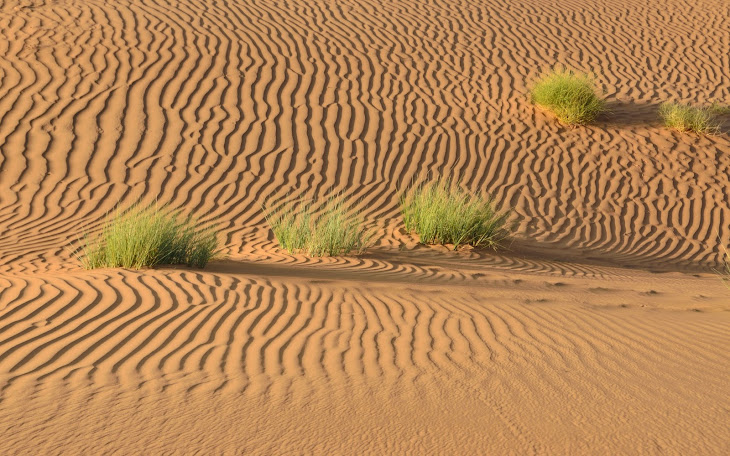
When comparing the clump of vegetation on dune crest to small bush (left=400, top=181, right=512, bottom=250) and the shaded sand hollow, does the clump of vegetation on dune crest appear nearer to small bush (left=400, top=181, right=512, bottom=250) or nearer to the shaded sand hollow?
the shaded sand hollow

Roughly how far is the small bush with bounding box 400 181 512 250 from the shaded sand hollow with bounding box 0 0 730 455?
0.27m

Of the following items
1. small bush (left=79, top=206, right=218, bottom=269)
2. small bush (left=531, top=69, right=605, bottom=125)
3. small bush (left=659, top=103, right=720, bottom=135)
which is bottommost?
small bush (left=79, top=206, right=218, bottom=269)

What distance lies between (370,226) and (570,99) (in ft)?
16.2

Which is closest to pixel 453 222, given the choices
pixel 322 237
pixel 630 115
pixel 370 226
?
pixel 370 226

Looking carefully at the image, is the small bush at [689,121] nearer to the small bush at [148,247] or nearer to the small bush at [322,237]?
the small bush at [322,237]

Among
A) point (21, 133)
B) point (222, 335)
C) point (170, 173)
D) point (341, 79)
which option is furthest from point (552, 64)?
point (222, 335)

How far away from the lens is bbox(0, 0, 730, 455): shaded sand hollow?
3486 mm

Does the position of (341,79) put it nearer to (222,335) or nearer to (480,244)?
(480,244)

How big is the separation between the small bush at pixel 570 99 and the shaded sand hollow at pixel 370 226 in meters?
0.24

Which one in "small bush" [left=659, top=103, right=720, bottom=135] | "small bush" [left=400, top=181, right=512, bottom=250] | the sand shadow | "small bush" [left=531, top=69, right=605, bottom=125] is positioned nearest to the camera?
"small bush" [left=400, top=181, right=512, bottom=250]

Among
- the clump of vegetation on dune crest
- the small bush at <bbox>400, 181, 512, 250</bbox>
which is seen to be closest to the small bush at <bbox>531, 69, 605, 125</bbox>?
the clump of vegetation on dune crest

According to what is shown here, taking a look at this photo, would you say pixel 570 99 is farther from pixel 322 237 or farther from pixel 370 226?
pixel 322 237

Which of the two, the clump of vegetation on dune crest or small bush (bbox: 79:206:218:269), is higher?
the clump of vegetation on dune crest

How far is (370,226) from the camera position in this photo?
978 centimetres
